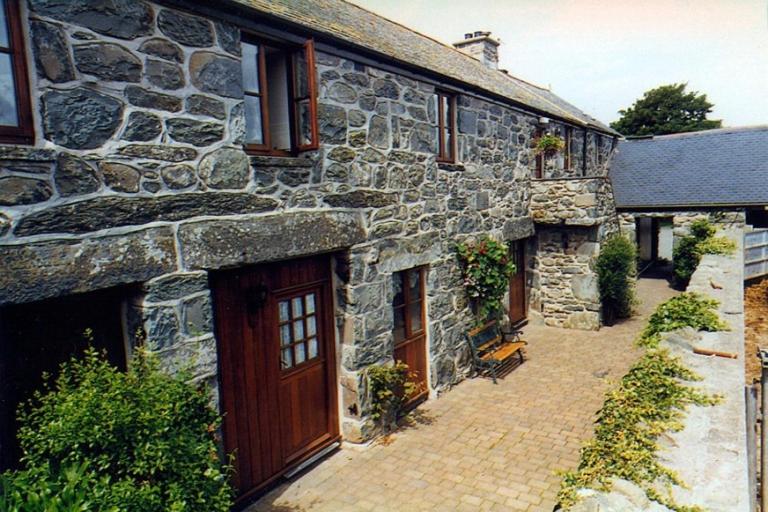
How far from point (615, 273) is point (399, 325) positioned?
21.6ft

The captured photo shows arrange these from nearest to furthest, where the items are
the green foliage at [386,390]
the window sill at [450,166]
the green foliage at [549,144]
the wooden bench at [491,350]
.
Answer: the green foliage at [386,390] → the window sill at [450,166] → the wooden bench at [491,350] → the green foliage at [549,144]

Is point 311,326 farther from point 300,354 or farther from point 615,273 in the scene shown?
point 615,273

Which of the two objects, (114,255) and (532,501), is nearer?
(114,255)

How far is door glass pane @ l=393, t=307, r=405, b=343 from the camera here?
7.53m

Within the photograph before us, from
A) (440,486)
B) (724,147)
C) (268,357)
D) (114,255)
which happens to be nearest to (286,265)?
A: (268,357)

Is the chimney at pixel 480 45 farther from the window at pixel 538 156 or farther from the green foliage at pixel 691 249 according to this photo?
the green foliage at pixel 691 249

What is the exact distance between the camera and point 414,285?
25.8ft

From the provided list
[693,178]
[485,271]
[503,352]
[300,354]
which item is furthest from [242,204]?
[693,178]

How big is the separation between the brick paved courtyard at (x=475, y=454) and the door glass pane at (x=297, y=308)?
1.81m

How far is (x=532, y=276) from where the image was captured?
40.8 feet

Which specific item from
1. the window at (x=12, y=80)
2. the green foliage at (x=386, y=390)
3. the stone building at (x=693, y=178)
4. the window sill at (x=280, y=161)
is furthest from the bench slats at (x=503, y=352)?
the stone building at (x=693, y=178)

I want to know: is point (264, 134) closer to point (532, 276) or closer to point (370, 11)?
point (370, 11)

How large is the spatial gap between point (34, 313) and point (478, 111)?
295 inches

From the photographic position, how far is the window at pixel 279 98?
17.0 ft
